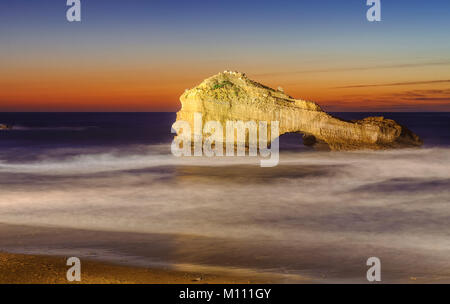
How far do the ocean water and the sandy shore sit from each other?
0.56 meters

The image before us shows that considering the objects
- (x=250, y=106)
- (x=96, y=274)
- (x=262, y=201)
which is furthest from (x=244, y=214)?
(x=250, y=106)

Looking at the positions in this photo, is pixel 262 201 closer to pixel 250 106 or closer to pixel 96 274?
pixel 96 274

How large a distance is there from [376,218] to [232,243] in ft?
12.3

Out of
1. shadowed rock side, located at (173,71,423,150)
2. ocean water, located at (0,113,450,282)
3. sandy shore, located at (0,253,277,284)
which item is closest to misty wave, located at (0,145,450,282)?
ocean water, located at (0,113,450,282)

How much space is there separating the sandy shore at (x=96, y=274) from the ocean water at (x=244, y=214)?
0.56 meters

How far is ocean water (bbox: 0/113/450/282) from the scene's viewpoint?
770 centimetres

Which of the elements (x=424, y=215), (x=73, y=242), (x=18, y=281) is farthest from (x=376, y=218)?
(x=18, y=281)

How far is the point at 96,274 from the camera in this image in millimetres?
6418

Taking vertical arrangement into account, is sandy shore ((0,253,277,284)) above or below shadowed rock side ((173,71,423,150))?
below

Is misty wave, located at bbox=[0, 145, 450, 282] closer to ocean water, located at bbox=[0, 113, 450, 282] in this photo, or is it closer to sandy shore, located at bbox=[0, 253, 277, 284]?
ocean water, located at bbox=[0, 113, 450, 282]

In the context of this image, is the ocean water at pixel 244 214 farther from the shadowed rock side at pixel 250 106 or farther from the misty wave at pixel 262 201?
the shadowed rock side at pixel 250 106

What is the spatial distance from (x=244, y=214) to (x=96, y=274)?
517cm

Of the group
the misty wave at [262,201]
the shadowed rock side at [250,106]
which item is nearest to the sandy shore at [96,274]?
the misty wave at [262,201]

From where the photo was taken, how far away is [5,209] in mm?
11453
